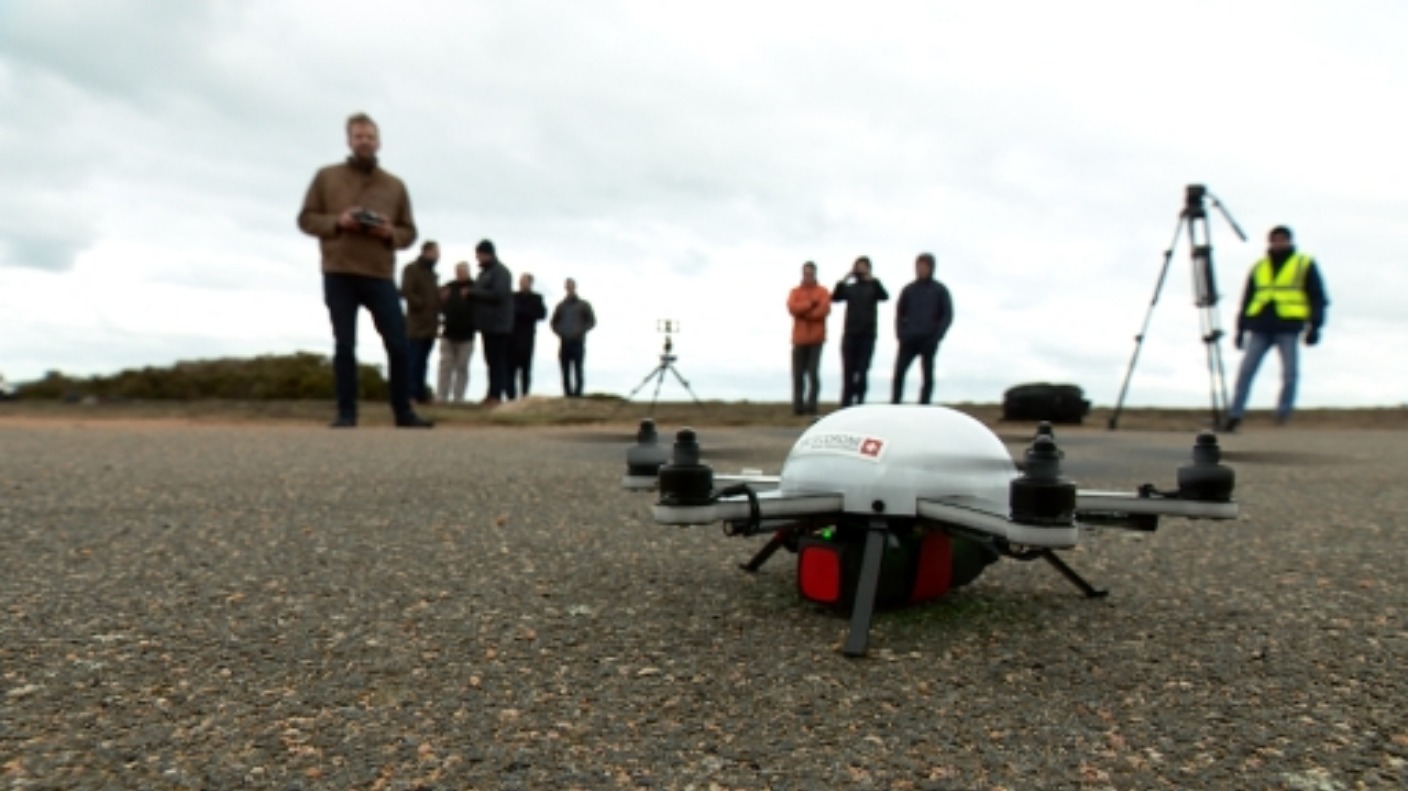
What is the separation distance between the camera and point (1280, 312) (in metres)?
10.4

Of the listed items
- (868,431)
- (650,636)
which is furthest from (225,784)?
(868,431)

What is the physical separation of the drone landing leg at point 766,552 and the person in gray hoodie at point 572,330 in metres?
12.3

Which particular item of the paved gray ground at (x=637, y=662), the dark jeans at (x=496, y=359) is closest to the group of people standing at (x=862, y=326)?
the dark jeans at (x=496, y=359)

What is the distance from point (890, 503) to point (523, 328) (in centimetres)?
1377

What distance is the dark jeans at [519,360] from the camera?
604 inches

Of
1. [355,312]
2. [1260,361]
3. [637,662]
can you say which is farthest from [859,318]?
[637,662]

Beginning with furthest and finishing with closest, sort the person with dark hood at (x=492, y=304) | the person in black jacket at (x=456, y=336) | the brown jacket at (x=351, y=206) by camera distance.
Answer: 1. the person in black jacket at (x=456, y=336)
2. the person with dark hood at (x=492, y=304)
3. the brown jacket at (x=351, y=206)

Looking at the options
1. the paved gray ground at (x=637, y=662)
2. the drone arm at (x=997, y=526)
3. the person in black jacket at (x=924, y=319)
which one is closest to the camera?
the paved gray ground at (x=637, y=662)

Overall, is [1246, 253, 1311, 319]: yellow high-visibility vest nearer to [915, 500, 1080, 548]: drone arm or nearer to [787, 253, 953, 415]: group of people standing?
[787, 253, 953, 415]: group of people standing

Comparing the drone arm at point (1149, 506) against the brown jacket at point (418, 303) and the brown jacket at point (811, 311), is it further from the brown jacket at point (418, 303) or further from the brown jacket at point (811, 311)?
the brown jacket at point (418, 303)

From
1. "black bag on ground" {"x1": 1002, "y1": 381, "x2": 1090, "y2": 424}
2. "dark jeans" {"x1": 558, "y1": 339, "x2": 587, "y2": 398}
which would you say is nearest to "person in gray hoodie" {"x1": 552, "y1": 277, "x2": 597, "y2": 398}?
"dark jeans" {"x1": 558, "y1": 339, "x2": 587, "y2": 398}

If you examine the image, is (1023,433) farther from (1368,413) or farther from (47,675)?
(47,675)

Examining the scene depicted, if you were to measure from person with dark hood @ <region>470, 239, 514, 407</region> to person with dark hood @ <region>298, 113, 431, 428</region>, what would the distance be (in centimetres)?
518

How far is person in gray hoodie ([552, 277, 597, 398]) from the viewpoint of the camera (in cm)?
1507
